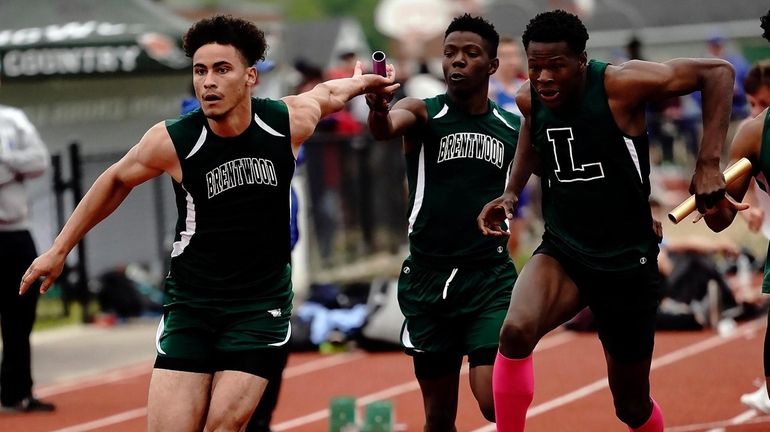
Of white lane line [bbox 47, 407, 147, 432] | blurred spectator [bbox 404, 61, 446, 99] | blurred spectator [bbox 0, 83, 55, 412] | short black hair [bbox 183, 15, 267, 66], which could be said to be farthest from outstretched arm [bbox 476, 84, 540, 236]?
blurred spectator [bbox 404, 61, 446, 99]

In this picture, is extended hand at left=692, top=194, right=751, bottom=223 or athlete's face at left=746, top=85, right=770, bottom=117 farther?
athlete's face at left=746, top=85, right=770, bottom=117

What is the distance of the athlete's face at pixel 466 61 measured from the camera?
289 inches

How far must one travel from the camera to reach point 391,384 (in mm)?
11766

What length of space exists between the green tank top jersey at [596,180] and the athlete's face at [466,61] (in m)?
0.64

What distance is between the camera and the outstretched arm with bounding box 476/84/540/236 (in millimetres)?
6844

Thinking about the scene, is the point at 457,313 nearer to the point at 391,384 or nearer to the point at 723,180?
the point at 723,180

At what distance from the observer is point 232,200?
6191 millimetres

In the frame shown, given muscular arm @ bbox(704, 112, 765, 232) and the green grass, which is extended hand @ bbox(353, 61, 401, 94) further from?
the green grass

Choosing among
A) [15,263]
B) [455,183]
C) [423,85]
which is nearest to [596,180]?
[455,183]

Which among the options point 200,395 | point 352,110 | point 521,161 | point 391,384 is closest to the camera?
point 200,395

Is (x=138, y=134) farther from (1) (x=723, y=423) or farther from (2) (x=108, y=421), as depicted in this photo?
(1) (x=723, y=423)

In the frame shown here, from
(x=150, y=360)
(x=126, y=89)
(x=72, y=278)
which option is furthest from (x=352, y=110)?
(x=150, y=360)

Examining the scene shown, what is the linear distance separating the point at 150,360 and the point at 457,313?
680 cm

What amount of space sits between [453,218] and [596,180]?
3.08ft
